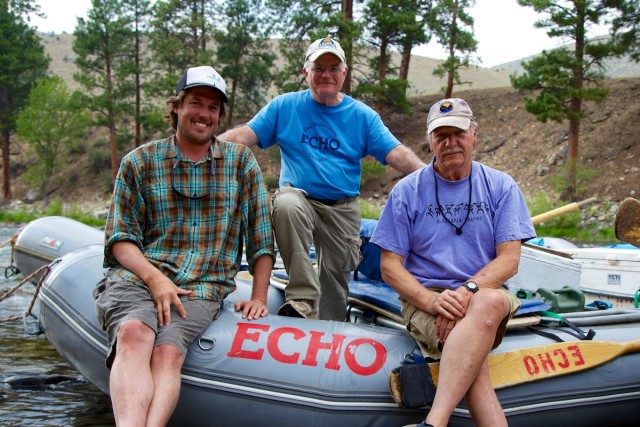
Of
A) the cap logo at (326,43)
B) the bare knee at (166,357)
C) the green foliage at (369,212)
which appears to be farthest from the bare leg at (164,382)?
the green foliage at (369,212)

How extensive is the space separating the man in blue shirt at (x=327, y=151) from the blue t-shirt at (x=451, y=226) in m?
0.77

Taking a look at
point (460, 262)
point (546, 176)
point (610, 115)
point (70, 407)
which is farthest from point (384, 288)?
point (610, 115)

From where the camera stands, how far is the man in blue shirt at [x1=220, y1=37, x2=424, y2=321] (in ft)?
13.3

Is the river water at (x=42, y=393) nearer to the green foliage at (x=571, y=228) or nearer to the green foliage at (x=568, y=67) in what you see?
the green foliage at (x=571, y=228)

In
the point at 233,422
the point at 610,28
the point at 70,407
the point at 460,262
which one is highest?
the point at 610,28

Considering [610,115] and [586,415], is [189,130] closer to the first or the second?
[586,415]

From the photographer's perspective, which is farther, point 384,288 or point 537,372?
point 384,288

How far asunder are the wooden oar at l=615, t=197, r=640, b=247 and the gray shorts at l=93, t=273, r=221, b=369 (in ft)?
10.1

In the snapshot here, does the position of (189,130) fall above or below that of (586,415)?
above

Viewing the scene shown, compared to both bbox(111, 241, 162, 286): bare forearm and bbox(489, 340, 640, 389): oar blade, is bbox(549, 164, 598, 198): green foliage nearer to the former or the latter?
bbox(489, 340, 640, 389): oar blade

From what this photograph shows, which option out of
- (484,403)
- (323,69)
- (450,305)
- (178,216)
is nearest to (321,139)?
(323,69)

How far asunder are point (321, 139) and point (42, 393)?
2692 mm

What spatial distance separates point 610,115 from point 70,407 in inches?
931

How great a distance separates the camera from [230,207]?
348 centimetres
